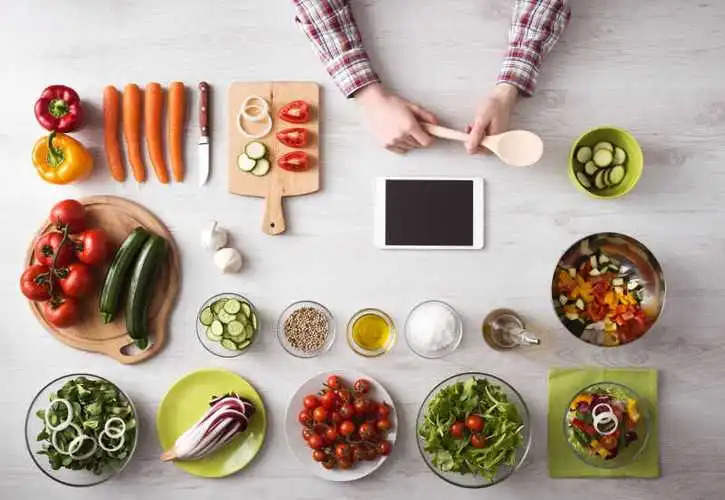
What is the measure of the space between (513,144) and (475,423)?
0.72 metres

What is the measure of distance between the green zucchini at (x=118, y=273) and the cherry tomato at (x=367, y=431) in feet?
2.37

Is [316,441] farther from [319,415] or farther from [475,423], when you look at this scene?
[475,423]

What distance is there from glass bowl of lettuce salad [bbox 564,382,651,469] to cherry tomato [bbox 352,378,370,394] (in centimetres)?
54

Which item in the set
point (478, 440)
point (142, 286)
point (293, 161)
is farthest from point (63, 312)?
point (478, 440)

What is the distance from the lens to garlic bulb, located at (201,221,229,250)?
1952mm

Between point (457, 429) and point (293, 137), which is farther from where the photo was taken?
point (293, 137)

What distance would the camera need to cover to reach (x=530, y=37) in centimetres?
192

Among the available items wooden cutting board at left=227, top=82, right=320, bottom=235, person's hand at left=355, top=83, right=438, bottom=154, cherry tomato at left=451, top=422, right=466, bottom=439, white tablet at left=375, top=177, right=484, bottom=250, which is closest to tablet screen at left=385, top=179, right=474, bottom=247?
white tablet at left=375, top=177, right=484, bottom=250

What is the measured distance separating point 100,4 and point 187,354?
0.99 meters

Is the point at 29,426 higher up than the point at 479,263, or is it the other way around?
the point at 479,263

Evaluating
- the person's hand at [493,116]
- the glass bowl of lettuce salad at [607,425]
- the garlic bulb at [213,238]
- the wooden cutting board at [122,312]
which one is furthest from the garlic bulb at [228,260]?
the glass bowl of lettuce salad at [607,425]

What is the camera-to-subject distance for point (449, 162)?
2.01 m

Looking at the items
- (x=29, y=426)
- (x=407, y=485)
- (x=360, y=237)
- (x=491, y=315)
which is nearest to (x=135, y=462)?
(x=29, y=426)

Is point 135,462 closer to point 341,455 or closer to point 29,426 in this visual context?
point 29,426
